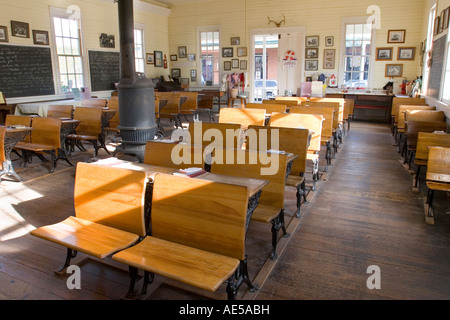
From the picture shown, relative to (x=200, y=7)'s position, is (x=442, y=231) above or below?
below

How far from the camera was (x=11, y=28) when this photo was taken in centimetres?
850

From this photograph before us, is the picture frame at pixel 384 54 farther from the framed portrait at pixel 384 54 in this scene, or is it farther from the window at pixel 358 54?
the window at pixel 358 54

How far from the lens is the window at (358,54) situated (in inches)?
454

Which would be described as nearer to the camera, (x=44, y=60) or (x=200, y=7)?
(x=44, y=60)

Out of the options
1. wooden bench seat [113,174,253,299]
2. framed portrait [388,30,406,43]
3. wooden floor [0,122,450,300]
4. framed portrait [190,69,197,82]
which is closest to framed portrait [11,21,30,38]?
wooden floor [0,122,450,300]

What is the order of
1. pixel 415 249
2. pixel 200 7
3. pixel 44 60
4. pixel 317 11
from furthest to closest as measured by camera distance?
pixel 200 7 < pixel 317 11 < pixel 44 60 < pixel 415 249

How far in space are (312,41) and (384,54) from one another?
7.50ft

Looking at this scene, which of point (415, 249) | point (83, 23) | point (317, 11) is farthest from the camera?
point (317, 11)

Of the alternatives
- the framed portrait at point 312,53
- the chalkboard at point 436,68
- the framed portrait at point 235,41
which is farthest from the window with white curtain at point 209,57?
the chalkboard at point 436,68

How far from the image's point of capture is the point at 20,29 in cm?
870

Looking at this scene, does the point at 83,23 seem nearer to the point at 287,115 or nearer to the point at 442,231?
the point at 287,115

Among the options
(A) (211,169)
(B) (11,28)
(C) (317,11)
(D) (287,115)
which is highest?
(C) (317,11)

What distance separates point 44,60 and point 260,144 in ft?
24.7
